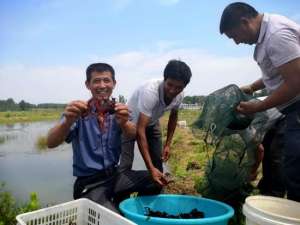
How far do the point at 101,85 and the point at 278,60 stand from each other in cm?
118

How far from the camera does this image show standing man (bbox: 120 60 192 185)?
8.92 ft

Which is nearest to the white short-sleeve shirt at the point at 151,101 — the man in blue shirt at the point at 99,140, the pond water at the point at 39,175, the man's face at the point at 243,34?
the man in blue shirt at the point at 99,140

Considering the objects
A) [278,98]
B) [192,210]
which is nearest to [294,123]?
[278,98]

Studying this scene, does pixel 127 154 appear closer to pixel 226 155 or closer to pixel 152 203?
pixel 152 203

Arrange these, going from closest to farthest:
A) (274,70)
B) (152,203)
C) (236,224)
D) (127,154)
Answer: (274,70) → (152,203) → (236,224) → (127,154)

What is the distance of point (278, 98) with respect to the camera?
7.17 feet

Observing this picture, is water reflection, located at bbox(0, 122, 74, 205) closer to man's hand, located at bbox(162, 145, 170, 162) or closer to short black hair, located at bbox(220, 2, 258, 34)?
man's hand, located at bbox(162, 145, 170, 162)

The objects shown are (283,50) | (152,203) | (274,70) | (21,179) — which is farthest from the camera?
(21,179)

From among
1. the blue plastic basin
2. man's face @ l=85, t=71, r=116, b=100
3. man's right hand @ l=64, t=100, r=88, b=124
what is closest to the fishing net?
the blue plastic basin

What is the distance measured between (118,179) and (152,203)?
366 millimetres

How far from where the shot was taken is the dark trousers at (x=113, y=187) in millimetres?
2330

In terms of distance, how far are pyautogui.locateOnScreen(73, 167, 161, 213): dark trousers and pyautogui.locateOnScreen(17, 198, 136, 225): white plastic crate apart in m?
0.19

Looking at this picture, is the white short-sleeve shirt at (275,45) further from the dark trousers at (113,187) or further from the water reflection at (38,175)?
the water reflection at (38,175)

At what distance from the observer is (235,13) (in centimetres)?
233
